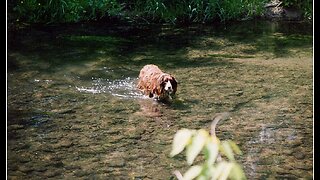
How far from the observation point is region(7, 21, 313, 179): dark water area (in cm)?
474

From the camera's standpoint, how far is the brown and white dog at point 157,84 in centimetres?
667

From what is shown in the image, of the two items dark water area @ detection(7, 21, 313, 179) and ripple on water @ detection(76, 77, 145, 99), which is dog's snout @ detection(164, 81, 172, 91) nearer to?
dark water area @ detection(7, 21, 313, 179)

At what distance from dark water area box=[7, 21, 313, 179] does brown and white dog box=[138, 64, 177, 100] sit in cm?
14

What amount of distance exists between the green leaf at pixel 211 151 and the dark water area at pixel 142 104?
10.9 feet

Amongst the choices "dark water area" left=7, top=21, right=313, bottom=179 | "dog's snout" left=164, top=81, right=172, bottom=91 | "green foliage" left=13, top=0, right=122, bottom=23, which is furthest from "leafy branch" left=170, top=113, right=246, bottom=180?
"green foliage" left=13, top=0, right=122, bottom=23

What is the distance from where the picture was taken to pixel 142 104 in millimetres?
6734

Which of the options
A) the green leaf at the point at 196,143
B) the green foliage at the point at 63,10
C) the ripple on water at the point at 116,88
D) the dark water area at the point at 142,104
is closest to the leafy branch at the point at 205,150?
the green leaf at the point at 196,143

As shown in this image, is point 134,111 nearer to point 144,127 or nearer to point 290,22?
point 144,127

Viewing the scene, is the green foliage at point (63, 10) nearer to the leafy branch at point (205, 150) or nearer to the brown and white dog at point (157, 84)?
the brown and white dog at point (157, 84)

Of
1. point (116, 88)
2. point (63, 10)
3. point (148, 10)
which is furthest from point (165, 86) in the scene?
point (148, 10)

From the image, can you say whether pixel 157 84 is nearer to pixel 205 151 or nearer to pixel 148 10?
pixel 205 151

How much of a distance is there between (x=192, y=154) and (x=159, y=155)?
387 centimetres

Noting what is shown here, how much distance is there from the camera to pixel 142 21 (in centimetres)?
1501
